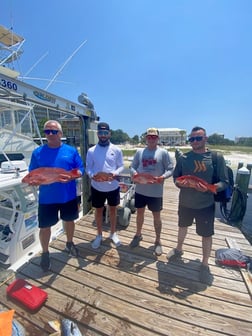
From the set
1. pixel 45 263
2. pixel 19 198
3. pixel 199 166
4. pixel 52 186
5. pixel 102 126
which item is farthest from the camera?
pixel 19 198

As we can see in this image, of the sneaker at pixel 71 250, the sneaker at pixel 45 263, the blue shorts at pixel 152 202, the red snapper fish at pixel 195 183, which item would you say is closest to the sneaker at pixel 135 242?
the blue shorts at pixel 152 202

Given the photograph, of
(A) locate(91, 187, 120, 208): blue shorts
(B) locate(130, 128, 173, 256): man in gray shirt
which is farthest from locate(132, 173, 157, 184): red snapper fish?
(A) locate(91, 187, 120, 208): blue shorts

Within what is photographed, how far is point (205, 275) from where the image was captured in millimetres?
2281

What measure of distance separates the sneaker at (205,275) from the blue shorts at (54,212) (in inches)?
71.1

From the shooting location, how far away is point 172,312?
6.06 ft

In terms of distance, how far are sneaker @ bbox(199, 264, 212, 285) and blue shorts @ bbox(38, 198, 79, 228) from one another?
1.81m

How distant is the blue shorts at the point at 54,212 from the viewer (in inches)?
92.8

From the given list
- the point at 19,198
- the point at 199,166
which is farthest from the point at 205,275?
the point at 19,198

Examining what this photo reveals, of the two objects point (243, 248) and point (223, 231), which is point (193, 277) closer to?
point (243, 248)

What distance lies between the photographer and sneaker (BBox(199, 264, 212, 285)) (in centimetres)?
224

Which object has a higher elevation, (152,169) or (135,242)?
(152,169)

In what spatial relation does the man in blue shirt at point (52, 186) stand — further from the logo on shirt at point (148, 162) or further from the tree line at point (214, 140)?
the tree line at point (214, 140)

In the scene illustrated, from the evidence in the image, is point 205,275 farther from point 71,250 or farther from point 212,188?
point 71,250

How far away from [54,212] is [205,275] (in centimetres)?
208
